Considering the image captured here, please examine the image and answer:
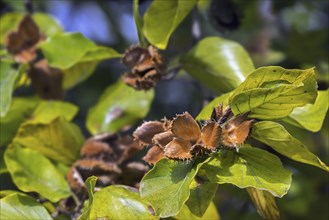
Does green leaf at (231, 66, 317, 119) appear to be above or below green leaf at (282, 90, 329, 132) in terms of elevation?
above

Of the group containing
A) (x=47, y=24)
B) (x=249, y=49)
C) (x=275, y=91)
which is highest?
(x=275, y=91)

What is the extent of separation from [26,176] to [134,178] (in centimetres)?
23

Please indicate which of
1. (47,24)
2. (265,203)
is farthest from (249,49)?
(265,203)

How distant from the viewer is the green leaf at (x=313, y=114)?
4.50 feet

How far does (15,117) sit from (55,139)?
148 mm

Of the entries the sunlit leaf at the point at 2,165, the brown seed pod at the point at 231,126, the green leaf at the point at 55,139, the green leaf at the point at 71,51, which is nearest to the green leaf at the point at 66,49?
the green leaf at the point at 71,51

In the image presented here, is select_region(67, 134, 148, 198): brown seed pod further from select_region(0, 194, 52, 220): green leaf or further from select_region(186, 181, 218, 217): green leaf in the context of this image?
select_region(186, 181, 218, 217): green leaf

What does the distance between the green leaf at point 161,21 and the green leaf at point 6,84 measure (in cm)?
35

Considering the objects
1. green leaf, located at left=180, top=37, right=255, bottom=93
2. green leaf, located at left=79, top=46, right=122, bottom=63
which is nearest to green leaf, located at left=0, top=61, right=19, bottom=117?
green leaf, located at left=79, top=46, right=122, bottom=63

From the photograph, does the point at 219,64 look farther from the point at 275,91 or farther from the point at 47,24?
the point at 47,24

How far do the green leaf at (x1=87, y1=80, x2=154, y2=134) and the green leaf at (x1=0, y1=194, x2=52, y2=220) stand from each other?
1.52 feet

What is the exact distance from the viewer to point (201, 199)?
4.25 feet

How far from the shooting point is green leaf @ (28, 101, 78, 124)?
1.81 m

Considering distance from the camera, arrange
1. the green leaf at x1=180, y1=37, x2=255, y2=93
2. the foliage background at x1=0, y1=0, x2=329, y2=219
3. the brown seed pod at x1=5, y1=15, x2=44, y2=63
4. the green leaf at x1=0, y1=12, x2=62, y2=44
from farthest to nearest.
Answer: the foliage background at x1=0, y1=0, x2=329, y2=219 → the green leaf at x1=0, y1=12, x2=62, y2=44 → the brown seed pod at x1=5, y1=15, x2=44, y2=63 → the green leaf at x1=180, y1=37, x2=255, y2=93
